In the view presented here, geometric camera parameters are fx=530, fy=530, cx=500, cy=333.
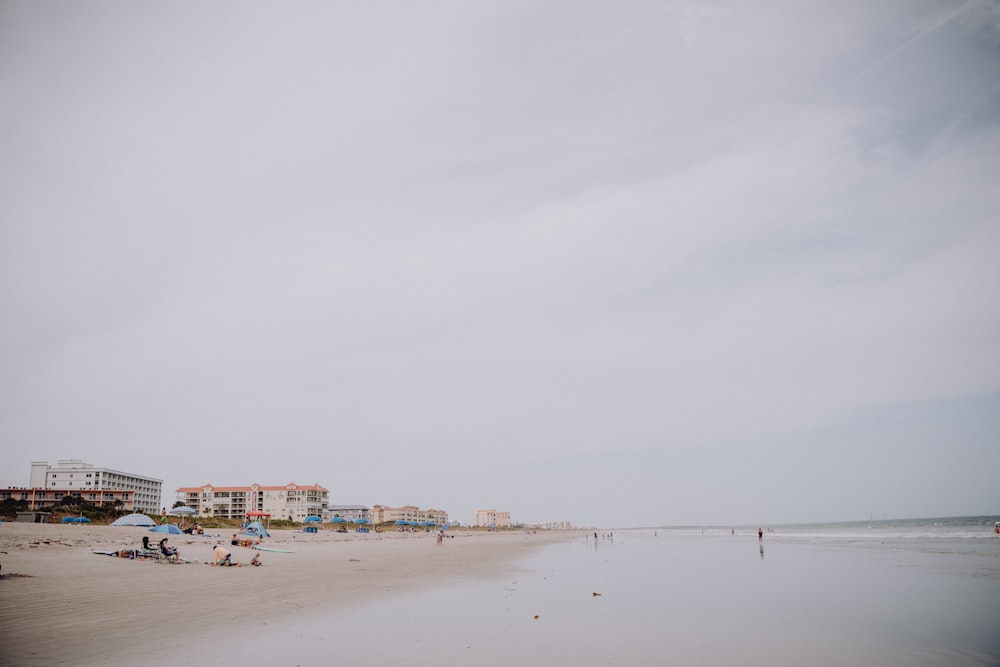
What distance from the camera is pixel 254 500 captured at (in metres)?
134

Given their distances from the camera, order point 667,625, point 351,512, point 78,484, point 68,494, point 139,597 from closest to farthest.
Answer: point 667,625 < point 139,597 < point 68,494 < point 78,484 < point 351,512

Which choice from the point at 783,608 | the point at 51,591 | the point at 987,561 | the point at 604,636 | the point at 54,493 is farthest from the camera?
the point at 54,493

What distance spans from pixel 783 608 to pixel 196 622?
15492 millimetres

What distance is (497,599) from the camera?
16.2 metres

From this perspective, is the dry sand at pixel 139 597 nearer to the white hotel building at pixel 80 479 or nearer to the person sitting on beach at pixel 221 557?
the person sitting on beach at pixel 221 557

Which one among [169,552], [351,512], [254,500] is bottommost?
[351,512]

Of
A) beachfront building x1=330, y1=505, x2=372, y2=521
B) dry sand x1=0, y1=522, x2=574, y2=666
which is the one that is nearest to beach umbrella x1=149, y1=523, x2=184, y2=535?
dry sand x1=0, y1=522, x2=574, y2=666

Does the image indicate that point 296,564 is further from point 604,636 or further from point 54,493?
point 54,493

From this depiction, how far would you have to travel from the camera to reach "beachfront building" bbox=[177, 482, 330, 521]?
132 meters

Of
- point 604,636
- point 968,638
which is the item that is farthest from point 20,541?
point 968,638

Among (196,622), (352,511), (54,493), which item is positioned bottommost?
(352,511)

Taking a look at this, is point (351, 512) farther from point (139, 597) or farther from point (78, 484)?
point (139, 597)

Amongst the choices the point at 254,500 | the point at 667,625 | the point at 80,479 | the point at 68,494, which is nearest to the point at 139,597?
the point at 667,625

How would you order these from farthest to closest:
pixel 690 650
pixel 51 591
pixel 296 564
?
pixel 296 564 < pixel 51 591 < pixel 690 650
